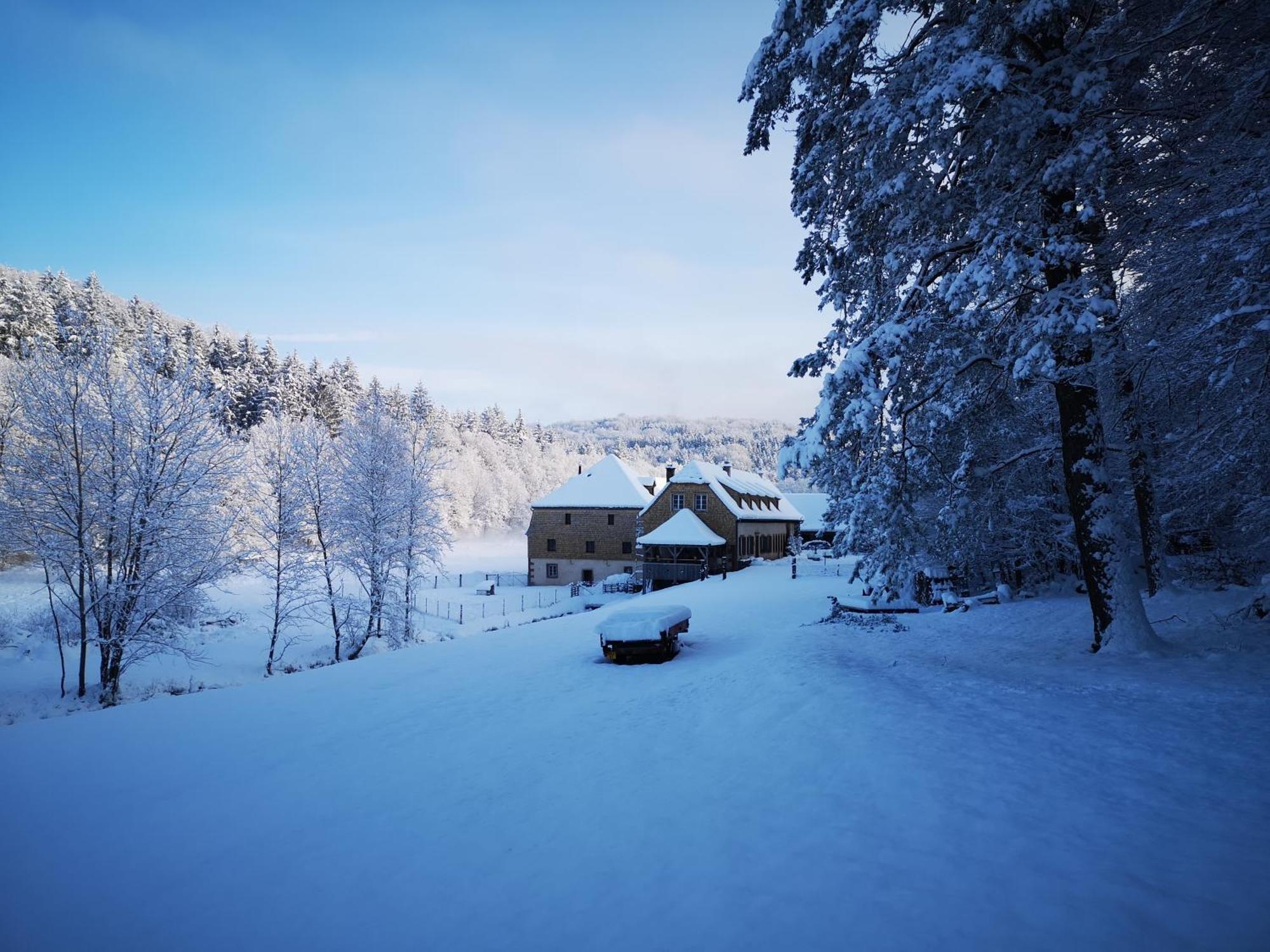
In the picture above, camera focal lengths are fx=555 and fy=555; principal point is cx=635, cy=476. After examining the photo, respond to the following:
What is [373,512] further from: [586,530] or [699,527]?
[586,530]

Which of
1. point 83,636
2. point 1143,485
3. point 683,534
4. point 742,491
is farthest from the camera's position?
point 742,491

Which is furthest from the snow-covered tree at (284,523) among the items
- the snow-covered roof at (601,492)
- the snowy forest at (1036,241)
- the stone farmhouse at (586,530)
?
the stone farmhouse at (586,530)

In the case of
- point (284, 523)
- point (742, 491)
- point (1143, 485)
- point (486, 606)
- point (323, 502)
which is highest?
point (742, 491)

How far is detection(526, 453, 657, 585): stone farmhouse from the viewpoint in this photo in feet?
147

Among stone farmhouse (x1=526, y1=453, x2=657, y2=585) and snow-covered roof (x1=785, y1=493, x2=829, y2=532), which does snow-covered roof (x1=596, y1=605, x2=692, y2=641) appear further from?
snow-covered roof (x1=785, y1=493, x2=829, y2=532)

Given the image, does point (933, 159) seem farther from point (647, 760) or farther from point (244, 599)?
point (244, 599)

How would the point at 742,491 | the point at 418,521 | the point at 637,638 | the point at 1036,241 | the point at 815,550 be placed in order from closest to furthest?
1. the point at 1036,241
2. the point at 637,638
3. the point at 418,521
4. the point at 742,491
5. the point at 815,550

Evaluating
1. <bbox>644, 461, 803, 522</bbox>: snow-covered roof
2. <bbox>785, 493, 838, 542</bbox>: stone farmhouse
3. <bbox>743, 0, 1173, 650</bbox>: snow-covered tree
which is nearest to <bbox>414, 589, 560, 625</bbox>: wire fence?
<bbox>644, 461, 803, 522</bbox>: snow-covered roof

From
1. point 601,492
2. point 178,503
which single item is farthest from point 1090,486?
point 601,492

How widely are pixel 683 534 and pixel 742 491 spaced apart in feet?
33.5

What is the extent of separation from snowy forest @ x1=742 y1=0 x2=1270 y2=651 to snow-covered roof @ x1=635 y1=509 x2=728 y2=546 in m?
25.5

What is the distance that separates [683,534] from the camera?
37.3 meters

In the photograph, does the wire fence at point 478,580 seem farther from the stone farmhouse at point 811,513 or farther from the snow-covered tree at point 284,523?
the stone farmhouse at point 811,513

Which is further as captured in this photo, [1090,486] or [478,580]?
[478,580]
